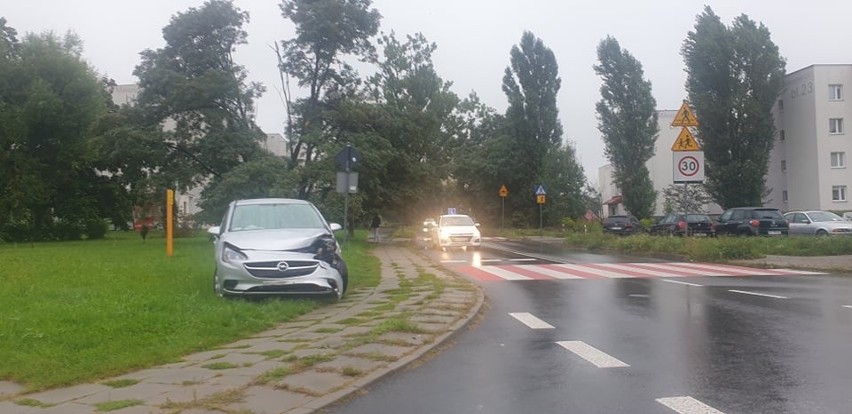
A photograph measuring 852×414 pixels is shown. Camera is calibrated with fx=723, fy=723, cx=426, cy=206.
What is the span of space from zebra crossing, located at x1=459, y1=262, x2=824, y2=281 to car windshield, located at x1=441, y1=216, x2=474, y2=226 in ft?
37.5

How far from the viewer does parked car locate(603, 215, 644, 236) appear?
4069 centimetres

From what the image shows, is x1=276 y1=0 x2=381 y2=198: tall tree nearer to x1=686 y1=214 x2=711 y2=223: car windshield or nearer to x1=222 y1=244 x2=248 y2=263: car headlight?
x1=686 y1=214 x2=711 y2=223: car windshield

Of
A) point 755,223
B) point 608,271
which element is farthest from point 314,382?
point 755,223

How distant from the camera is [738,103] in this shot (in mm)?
47875

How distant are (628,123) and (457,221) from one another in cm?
2370

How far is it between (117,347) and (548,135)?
172 feet

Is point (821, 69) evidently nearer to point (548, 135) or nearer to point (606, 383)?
point (548, 135)

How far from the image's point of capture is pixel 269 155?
113 ft

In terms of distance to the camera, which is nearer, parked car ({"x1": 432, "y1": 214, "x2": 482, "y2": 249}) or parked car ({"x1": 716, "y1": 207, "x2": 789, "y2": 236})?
parked car ({"x1": 432, "y1": 214, "x2": 482, "y2": 249})

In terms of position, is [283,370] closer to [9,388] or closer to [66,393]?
[66,393]

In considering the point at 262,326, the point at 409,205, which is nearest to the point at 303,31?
the point at 409,205

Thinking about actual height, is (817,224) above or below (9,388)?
above

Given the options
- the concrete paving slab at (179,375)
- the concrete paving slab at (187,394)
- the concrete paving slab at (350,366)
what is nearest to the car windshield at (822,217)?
the concrete paving slab at (350,366)

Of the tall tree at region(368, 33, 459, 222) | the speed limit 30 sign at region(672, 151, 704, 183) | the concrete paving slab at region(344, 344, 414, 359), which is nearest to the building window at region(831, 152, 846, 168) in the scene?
the tall tree at region(368, 33, 459, 222)
